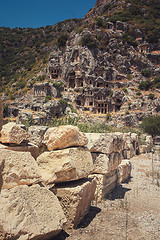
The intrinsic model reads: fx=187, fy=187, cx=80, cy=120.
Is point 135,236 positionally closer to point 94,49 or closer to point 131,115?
point 131,115

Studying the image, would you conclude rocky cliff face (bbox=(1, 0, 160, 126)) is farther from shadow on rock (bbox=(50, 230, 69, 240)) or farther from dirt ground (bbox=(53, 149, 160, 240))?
shadow on rock (bbox=(50, 230, 69, 240))

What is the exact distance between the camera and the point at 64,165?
332 centimetres

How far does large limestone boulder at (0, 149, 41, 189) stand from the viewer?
271 centimetres

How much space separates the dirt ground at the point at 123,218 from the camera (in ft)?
10.3

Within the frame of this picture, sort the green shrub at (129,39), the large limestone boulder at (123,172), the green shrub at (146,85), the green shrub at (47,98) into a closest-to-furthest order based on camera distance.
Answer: the large limestone boulder at (123,172) → the green shrub at (47,98) → the green shrub at (146,85) → the green shrub at (129,39)

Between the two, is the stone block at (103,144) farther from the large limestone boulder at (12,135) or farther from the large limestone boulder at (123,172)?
the large limestone boulder at (12,135)

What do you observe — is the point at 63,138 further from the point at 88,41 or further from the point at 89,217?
the point at 88,41

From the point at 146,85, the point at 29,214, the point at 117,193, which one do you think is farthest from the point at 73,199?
the point at 146,85

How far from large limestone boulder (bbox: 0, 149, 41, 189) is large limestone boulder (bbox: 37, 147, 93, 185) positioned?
44cm

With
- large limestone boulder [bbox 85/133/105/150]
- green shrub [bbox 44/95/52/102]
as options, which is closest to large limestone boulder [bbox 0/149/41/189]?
large limestone boulder [bbox 85/133/105/150]

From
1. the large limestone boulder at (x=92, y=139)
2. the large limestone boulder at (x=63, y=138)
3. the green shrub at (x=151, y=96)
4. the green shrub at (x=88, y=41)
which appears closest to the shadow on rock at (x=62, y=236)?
the large limestone boulder at (x=63, y=138)

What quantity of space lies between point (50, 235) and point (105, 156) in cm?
252

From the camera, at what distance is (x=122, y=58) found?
4819 centimetres

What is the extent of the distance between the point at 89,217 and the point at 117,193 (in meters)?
1.95
